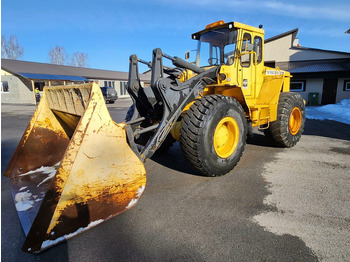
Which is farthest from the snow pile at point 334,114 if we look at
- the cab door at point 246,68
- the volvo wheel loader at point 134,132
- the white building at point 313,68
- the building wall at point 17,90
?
the building wall at point 17,90

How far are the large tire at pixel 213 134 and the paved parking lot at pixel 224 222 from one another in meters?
0.32

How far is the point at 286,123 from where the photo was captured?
5328 mm

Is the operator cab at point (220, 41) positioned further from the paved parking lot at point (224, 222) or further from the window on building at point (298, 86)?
the window on building at point (298, 86)

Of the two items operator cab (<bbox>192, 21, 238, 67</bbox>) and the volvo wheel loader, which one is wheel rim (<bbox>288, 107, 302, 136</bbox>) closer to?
the volvo wheel loader

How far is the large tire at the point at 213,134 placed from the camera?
333 centimetres

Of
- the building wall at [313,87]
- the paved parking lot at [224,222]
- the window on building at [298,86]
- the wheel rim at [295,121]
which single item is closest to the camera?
the paved parking lot at [224,222]

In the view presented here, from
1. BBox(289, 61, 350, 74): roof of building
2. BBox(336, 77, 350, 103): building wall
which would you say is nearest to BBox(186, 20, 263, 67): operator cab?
BBox(289, 61, 350, 74): roof of building

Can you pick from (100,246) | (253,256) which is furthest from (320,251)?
(100,246)

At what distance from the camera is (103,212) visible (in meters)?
2.46

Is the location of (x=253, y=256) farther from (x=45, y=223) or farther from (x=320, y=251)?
(x=45, y=223)

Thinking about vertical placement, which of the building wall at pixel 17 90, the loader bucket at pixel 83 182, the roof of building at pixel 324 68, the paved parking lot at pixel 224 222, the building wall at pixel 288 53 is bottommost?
the paved parking lot at pixel 224 222

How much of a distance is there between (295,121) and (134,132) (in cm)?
476

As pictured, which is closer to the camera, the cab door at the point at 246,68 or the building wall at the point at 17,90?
the cab door at the point at 246,68

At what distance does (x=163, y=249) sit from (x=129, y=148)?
115 cm
